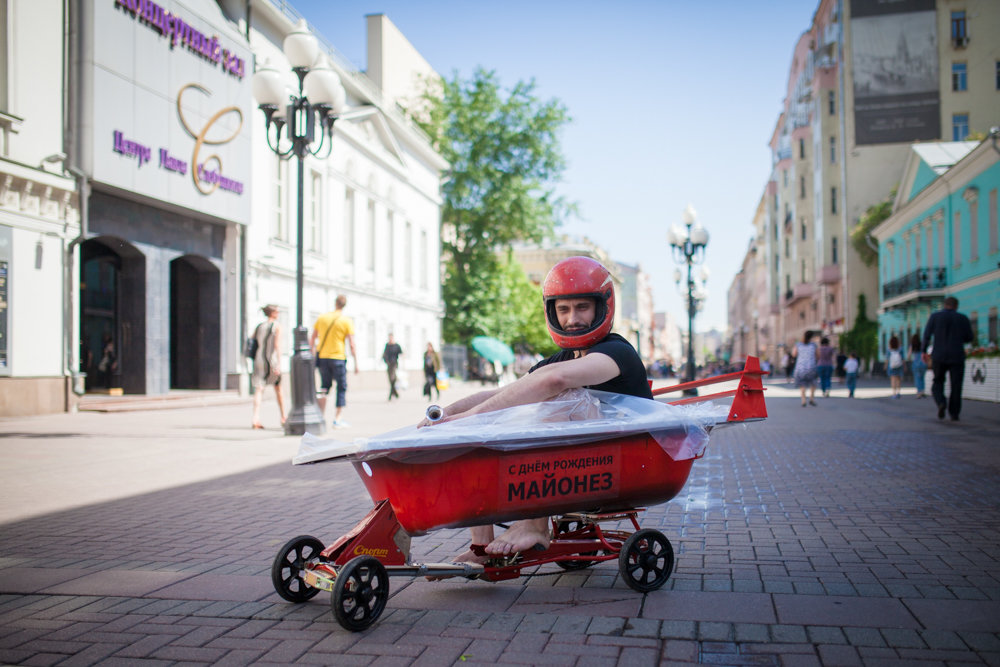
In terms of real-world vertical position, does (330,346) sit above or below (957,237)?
below

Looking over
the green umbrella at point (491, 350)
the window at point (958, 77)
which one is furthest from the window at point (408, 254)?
the window at point (958, 77)

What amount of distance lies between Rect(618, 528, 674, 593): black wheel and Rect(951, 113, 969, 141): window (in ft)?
152

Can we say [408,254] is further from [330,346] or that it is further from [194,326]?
[330,346]

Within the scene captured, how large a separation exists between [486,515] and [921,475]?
525cm

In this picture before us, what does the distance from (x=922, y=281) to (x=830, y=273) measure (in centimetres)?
1676

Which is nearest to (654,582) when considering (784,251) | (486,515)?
(486,515)

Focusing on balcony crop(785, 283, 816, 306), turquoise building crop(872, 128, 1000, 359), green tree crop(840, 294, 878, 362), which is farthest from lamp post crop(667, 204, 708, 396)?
balcony crop(785, 283, 816, 306)

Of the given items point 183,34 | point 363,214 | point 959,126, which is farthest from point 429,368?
point 959,126

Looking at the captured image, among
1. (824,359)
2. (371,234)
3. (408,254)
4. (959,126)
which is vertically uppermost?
(959,126)

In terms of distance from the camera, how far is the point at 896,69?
141ft

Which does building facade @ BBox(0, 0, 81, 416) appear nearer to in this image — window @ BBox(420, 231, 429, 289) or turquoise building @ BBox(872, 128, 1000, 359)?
window @ BBox(420, 231, 429, 289)

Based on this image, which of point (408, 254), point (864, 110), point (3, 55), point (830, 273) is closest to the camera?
point (3, 55)

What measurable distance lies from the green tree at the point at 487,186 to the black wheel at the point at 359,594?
3924cm

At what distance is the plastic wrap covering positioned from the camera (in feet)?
9.62
